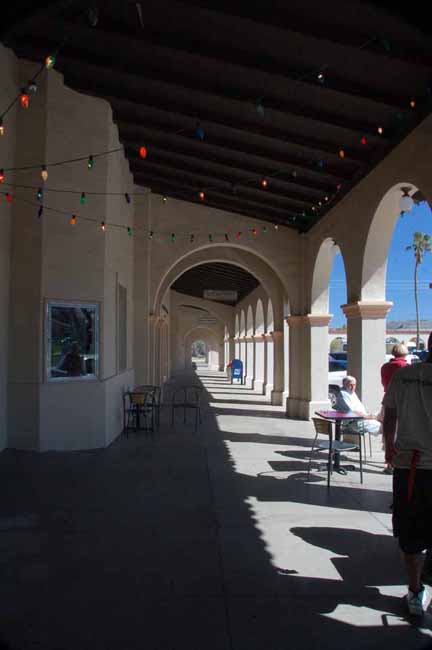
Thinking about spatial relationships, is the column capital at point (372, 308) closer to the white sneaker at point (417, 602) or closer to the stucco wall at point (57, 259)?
the stucco wall at point (57, 259)

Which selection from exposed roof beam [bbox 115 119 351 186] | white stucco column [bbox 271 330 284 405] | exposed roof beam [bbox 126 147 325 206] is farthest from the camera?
white stucco column [bbox 271 330 284 405]

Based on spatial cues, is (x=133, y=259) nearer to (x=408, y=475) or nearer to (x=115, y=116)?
(x=115, y=116)

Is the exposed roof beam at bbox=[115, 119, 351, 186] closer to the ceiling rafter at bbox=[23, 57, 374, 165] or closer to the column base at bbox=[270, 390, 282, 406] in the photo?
the ceiling rafter at bbox=[23, 57, 374, 165]

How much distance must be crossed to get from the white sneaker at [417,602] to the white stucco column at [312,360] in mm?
8586

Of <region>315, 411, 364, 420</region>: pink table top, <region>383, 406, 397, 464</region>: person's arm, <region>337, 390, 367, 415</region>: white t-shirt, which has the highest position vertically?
<region>383, 406, 397, 464</region>: person's arm

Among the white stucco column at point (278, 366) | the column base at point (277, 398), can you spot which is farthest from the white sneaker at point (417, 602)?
the column base at point (277, 398)

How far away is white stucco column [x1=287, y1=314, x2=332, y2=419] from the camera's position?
11.6 metres

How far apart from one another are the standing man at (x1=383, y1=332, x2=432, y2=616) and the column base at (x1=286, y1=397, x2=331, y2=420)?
8.59m

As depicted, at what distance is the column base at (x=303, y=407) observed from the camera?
1164 cm

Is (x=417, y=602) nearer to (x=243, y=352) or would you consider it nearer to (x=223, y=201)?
→ (x=223, y=201)

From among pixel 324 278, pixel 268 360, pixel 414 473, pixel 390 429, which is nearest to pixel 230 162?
pixel 324 278

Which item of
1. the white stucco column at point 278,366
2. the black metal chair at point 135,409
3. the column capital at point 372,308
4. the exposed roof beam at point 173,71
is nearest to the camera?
the exposed roof beam at point 173,71

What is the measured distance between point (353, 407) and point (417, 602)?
12.2ft

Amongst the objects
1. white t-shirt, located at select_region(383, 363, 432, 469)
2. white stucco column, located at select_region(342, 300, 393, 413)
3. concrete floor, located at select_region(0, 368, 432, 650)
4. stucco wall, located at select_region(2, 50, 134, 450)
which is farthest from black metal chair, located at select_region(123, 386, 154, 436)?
white t-shirt, located at select_region(383, 363, 432, 469)
